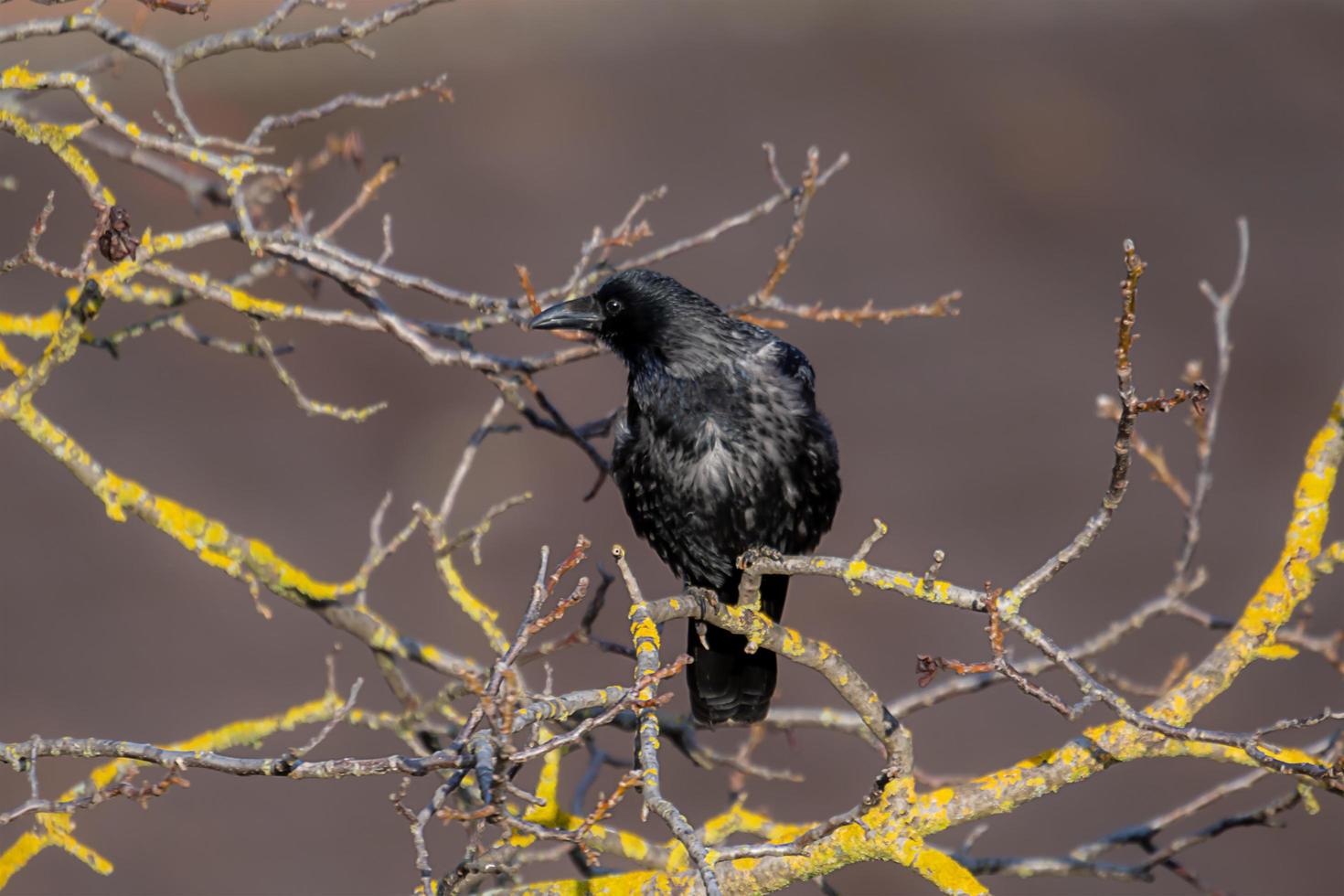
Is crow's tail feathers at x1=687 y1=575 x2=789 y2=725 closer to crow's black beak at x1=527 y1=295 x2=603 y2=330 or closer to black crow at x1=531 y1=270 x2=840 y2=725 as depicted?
black crow at x1=531 y1=270 x2=840 y2=725

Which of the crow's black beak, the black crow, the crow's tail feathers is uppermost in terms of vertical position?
the crow's black beak

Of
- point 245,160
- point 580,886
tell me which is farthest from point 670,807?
point 245,160

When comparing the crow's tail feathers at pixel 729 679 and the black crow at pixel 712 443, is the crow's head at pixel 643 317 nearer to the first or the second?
the black crow at pixel 712 443

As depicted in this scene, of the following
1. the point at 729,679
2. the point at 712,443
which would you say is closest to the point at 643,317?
the point at 712,443

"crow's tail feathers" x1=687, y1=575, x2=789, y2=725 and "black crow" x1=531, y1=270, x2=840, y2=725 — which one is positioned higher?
"black crow" x1=531, y1=270, x2=840, y2=725

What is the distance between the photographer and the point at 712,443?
13.5 feet

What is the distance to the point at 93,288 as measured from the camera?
3695mm

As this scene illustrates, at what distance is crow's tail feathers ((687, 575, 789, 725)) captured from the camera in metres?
4.50

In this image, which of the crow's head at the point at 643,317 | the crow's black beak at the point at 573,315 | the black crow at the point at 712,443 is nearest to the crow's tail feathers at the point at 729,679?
A: the black crow at the point at 712,443

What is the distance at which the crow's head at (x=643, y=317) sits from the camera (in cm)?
425

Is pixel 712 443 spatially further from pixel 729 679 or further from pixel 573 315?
pixel 729 679

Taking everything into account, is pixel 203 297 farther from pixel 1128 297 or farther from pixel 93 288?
pixel 1128 297

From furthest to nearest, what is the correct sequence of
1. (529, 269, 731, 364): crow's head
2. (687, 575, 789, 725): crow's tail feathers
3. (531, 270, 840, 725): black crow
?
(687, 575, 789, 725): crow's tail feathers, (529, 269, 731, 364): crow's head, (531, 270, 840, 725): black crow

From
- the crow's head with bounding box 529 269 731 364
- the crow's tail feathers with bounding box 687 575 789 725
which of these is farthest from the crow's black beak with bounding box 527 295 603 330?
the crow's tail feathers with bounding box 687 575 789 725
